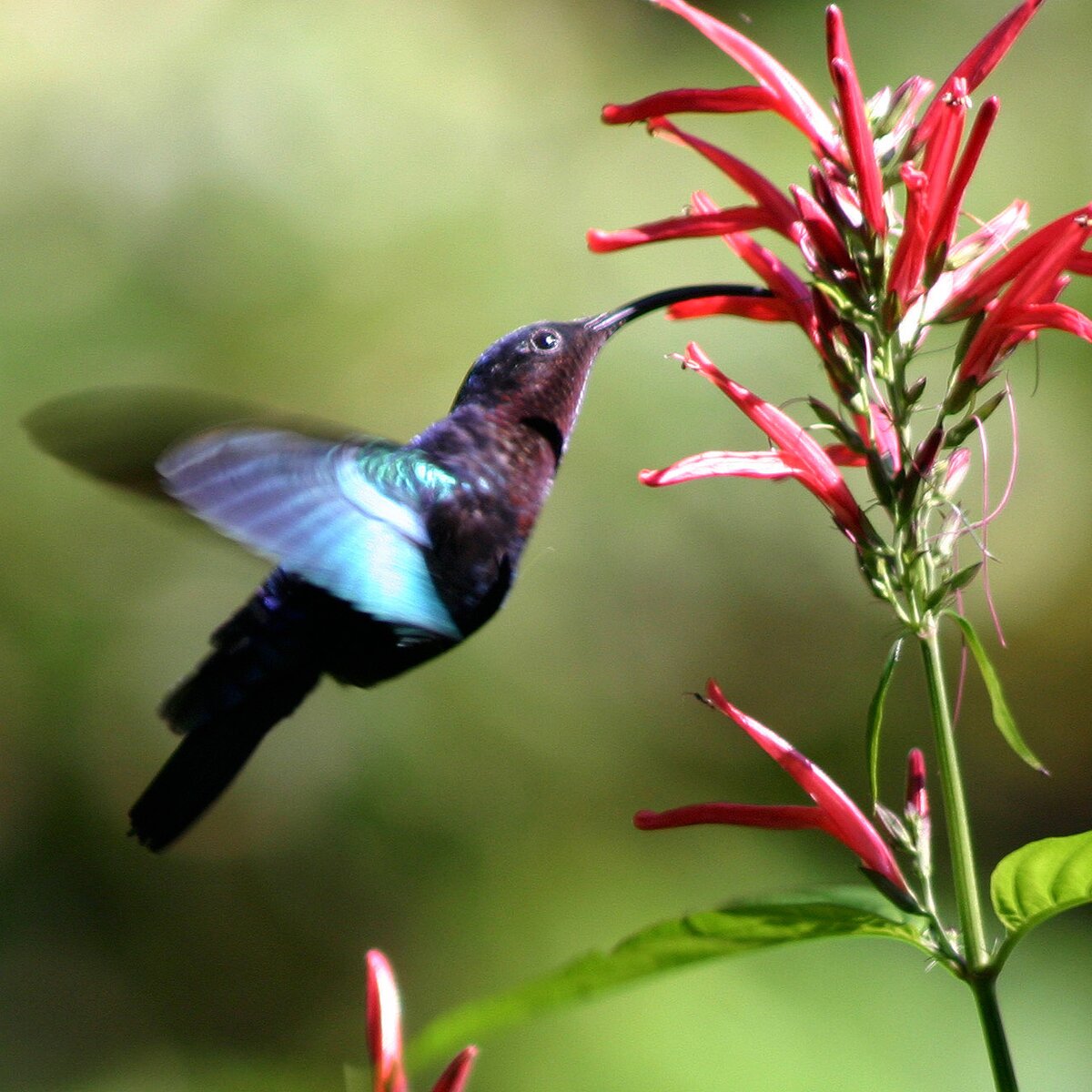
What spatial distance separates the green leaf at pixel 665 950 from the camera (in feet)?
2.19

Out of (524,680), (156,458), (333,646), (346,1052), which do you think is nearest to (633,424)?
(524,680)

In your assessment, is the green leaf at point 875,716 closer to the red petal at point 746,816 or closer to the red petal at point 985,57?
the red petal at point 746,816

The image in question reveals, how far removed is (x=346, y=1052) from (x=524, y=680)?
0.84m

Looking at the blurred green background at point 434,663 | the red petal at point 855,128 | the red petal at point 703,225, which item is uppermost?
the red petal at point 855,128

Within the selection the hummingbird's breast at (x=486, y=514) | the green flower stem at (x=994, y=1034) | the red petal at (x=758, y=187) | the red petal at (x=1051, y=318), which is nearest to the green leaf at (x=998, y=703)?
the green flower stem at (x=994, y=1034)

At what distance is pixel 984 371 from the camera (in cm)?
95

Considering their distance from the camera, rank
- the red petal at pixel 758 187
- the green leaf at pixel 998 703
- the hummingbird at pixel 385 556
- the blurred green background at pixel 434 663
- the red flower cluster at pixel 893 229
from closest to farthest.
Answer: the green leaf at pixel 998 703, the red flower cluster at pixel 893 229, the red petal at pixel 758 187, the hummingbird at pixel 385 556, the blurred green background at pixel 434 663

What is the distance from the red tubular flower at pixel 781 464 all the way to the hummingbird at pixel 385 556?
0.17 metres

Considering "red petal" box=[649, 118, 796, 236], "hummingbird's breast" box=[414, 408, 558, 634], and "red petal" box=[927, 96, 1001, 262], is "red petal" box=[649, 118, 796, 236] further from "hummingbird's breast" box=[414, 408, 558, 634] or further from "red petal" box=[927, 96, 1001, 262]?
"hummingbird's breast" box=[414, 408, 558, 634]

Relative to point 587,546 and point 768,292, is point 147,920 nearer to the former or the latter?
point 587,546

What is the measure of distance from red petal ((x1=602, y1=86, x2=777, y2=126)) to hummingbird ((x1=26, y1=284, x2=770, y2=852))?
15cm

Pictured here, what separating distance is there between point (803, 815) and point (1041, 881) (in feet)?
0.61

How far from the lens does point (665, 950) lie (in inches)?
27.3

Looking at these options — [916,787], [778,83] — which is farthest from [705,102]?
[916,787]
